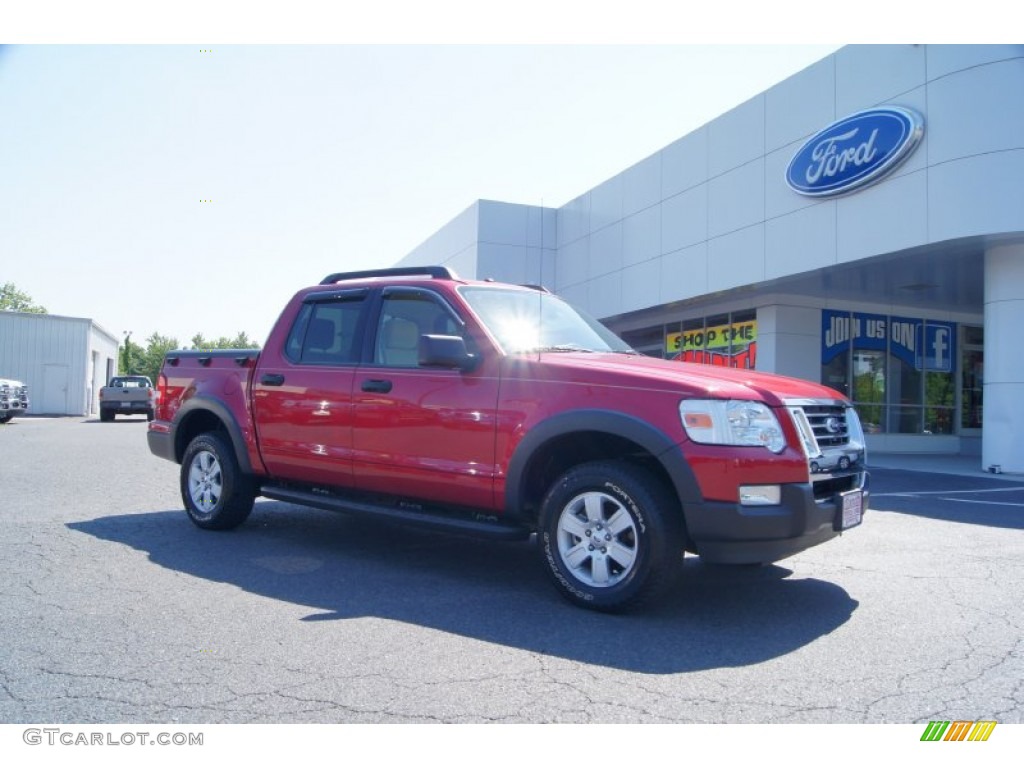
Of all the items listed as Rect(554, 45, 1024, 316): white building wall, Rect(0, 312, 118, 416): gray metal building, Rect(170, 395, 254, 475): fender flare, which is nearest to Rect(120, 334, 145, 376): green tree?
Rect(0, 312, 118, 416): gray metal building

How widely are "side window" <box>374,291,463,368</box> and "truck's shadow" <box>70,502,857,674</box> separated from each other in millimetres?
1445

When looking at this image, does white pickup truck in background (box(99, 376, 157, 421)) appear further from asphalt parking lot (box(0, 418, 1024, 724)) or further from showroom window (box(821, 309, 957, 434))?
asphalt parking lot (box(0, 418, 1024, 724))

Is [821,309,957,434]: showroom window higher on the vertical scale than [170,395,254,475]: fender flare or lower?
higher

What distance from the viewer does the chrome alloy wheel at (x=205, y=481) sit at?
21.6 ft

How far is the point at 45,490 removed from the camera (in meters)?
8.86

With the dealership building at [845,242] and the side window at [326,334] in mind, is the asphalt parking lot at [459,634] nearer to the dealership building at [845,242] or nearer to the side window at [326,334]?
the side window at [326,334]

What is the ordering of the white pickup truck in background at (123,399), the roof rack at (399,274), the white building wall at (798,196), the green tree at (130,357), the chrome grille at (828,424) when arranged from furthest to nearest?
the green tree at (130,357), the white pickup truck in background at (123,399), the white building wall at (798,196), the roof rack at (399,274), the chrome grille at (828,424)

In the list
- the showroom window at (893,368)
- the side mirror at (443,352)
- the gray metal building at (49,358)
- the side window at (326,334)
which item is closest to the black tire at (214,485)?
the side window at (326,334)

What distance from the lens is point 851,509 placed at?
450 centimetres

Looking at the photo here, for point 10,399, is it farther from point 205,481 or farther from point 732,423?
point 732,423

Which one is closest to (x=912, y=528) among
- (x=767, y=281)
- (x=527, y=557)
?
(x=527, y=557)

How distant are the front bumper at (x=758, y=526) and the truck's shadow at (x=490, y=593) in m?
0.42

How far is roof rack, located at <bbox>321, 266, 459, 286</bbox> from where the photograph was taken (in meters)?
5.71

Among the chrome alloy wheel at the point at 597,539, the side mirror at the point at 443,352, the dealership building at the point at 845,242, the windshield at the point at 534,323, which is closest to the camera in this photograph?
the chrome alloy wheel at the point at 597,539
